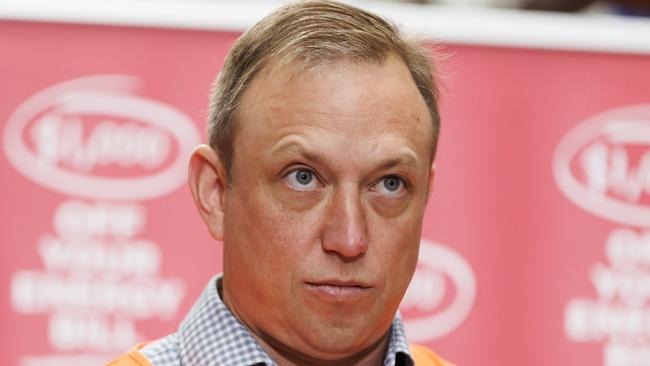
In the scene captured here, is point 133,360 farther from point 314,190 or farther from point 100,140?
point 100,140

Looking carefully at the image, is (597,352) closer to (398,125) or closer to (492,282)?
(492,282)

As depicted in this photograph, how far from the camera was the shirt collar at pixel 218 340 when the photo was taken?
139 centimetres

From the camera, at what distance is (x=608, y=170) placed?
2656mm

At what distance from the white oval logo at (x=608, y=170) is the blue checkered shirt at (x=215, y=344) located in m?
1.28

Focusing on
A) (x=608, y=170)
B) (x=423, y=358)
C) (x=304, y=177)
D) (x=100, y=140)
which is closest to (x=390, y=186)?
(x=304, y=177)

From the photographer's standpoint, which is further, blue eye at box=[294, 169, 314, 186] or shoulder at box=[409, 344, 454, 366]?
shoulder at box=[409, 344, 454, 366]

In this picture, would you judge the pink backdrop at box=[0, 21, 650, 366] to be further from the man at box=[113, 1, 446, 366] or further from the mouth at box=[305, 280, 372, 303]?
the mouth at box=[305, 280, 372, 303]

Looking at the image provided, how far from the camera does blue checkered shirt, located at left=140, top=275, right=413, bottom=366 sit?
139 centimetres

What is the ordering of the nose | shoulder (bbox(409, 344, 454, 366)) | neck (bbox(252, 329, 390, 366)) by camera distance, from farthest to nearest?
shoulder (bbox(409, 344, 454, 366)), neck (bbox(252, 329, 390, 366)), the nose

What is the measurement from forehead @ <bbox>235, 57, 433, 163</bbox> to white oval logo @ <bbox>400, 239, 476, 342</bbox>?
4.06 feet

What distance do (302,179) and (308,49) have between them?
16 centimetres

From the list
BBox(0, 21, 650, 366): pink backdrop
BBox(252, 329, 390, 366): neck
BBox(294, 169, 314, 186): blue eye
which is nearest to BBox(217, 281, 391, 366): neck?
BBox(252, 329, 390, 366): neck

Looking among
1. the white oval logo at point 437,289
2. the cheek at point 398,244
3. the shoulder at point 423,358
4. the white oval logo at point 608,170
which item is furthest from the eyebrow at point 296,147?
the white oval logo at point 608,170

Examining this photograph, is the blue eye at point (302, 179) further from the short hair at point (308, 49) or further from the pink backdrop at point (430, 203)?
the pink backdrop at point (430, 203)
